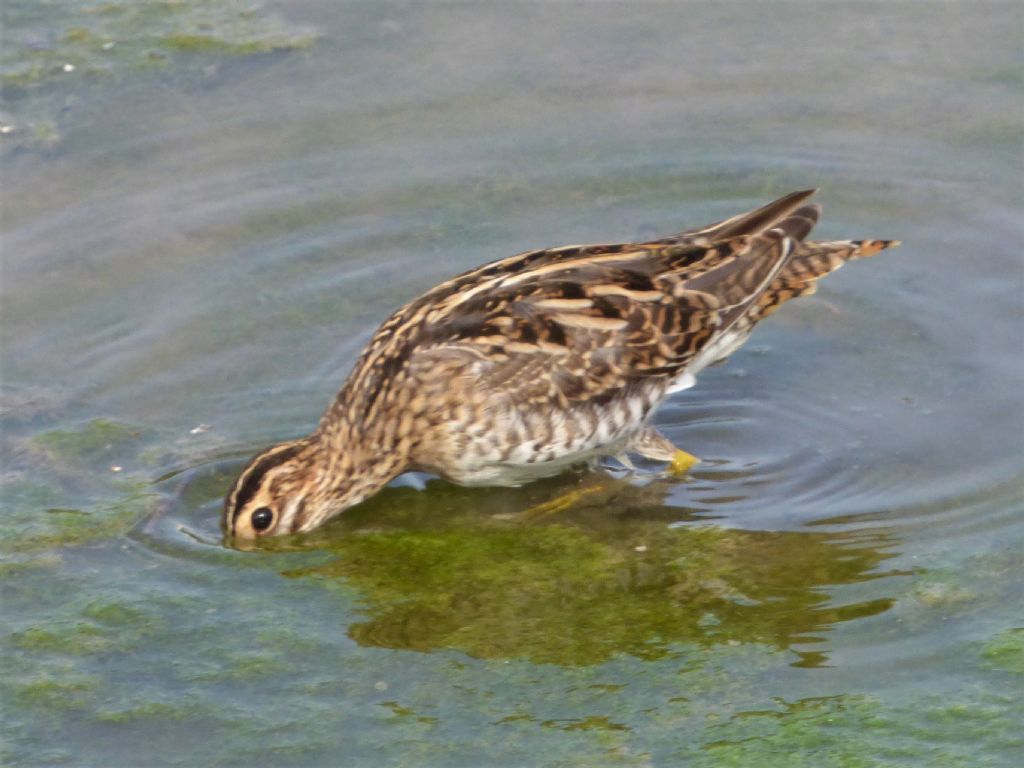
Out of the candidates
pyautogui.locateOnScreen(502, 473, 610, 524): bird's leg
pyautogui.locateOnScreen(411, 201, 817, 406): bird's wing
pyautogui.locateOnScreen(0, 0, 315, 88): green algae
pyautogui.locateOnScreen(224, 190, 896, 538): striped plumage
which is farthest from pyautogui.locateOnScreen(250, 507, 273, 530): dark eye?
pyautogui.locateOnScreen(0, 0, 315, 88): green algae

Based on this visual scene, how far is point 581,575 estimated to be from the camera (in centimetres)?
876

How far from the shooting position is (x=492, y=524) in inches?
368

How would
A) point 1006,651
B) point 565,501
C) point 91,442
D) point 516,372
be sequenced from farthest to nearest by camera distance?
point 91,442 < point 565,501 < point 516,372 < point 1006,651

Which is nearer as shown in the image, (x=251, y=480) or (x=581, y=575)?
(x=581, y=575)

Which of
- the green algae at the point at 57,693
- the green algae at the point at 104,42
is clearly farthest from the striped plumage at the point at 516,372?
the green algae at the point at 104,42

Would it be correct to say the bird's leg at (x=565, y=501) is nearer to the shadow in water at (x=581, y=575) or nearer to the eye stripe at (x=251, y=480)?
the shadow in water at (x=581, y=575)

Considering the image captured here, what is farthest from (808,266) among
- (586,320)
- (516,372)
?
(516,372)

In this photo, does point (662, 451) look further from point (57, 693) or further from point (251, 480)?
point (57, 693)

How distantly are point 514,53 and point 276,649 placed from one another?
6484 mm

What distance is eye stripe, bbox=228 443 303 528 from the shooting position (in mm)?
8969

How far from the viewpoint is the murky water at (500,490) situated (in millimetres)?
7691

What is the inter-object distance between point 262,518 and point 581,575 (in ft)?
5.63

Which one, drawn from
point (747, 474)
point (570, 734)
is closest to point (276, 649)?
point (570, 734)

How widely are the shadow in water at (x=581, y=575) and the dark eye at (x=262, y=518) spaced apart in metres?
0.16
